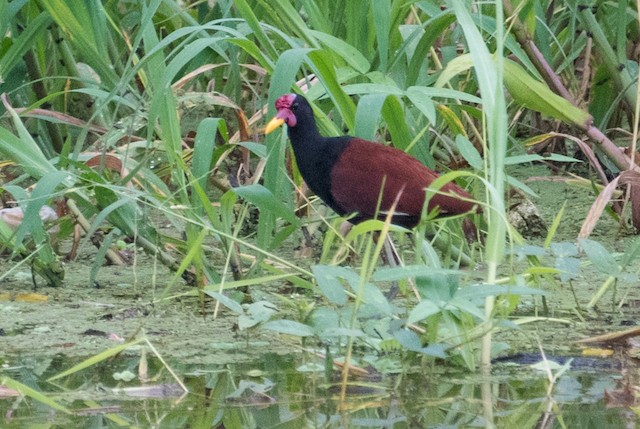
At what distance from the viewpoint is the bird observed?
3412 millimetres

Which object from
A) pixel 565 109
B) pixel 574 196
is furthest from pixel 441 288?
pixel 574 196

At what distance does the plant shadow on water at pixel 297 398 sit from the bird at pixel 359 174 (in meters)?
0.75

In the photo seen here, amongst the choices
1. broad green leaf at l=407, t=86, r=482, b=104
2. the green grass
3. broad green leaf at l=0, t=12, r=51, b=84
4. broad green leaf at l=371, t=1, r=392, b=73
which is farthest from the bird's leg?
broad green leaf at l=0, t=12, r=51, b=84

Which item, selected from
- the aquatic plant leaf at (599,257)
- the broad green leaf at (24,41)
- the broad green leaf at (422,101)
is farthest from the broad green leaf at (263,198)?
the broad green leaf at (24,41)

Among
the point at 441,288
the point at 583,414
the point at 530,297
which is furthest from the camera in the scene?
the point at 530,297

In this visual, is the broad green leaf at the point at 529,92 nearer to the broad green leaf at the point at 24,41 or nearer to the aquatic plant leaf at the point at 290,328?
the aquatic plant leaf at the point at 290,328

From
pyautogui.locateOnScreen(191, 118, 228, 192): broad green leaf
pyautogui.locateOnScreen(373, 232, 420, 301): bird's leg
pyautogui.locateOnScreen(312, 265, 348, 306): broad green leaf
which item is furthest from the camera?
pyautogui.locateOnScreen(373, 232, 420, 301): bird's leg

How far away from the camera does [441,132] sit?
4.23 meters

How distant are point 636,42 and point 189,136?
1.80m

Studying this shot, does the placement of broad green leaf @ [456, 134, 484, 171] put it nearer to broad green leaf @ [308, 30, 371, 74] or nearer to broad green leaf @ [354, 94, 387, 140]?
broad green leaf @ [354, 94, 387, 140]

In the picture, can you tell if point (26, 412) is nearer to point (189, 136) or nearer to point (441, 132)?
point (441, 132)

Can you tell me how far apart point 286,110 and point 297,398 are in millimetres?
1219

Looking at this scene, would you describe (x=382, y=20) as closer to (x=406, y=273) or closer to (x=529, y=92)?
(x=529, y=92)

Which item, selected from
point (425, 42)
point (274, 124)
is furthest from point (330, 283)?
point (425, 42)
